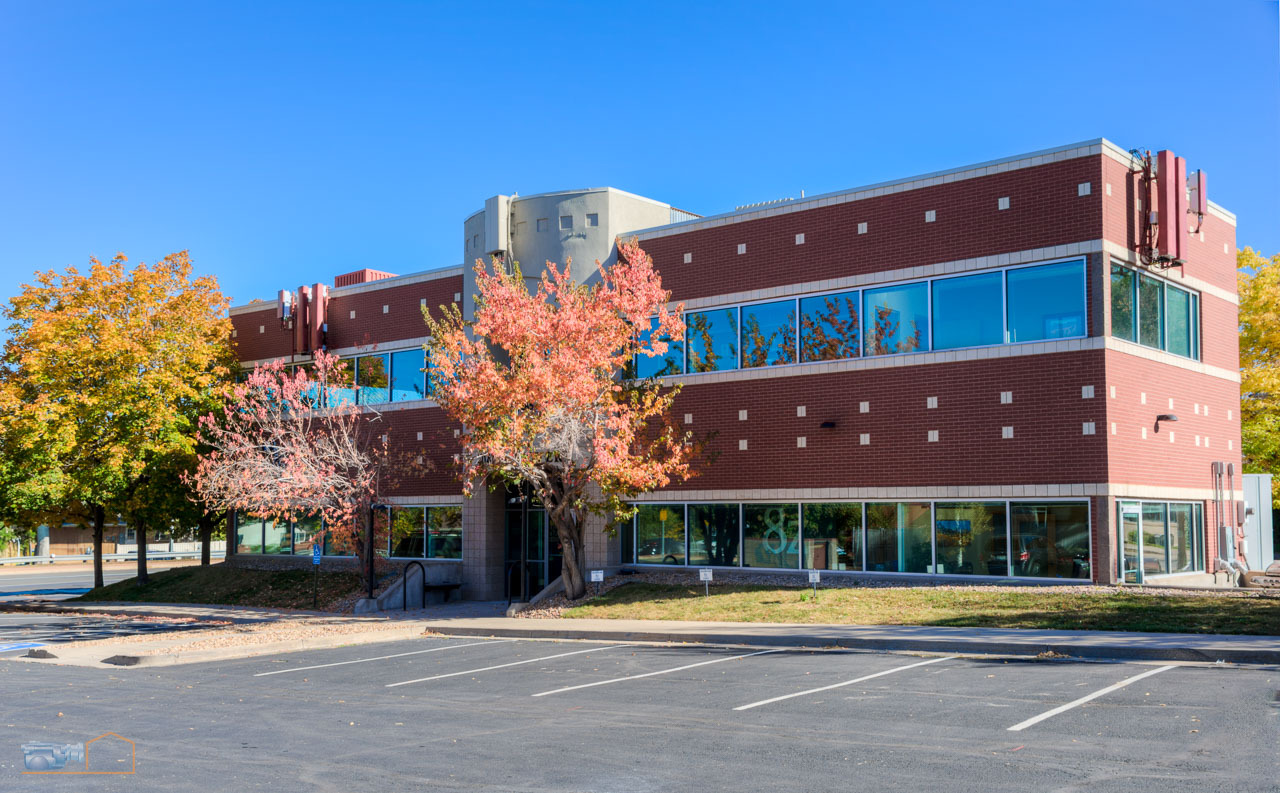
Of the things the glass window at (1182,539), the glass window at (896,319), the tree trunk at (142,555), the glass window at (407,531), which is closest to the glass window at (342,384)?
the glass window at (407,531)

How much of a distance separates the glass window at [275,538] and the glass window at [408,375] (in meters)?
6.13

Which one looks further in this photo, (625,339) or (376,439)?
(376,439)

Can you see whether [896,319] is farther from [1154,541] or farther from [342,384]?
[342,384]

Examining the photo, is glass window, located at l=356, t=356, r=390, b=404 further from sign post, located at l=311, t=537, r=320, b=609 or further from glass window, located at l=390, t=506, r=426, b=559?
sign post, located at l=311, t=537, r=320, b=609

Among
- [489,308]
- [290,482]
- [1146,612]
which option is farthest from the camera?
[290,482]

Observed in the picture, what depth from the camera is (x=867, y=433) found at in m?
23.6

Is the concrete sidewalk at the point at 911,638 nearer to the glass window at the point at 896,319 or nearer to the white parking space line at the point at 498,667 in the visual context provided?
the white parking space line at the point at 498,667

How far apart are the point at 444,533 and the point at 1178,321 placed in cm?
1885

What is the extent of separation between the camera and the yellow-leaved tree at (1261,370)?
3388 centimetres

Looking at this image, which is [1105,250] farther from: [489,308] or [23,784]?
[23,784]

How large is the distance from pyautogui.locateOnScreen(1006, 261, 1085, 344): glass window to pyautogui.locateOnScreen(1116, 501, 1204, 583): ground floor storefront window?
348 centimetres

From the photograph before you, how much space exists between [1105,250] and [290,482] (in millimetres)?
18915

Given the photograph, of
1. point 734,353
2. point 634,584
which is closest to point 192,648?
point 634,584

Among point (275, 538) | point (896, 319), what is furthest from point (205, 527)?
point (896, 319)
